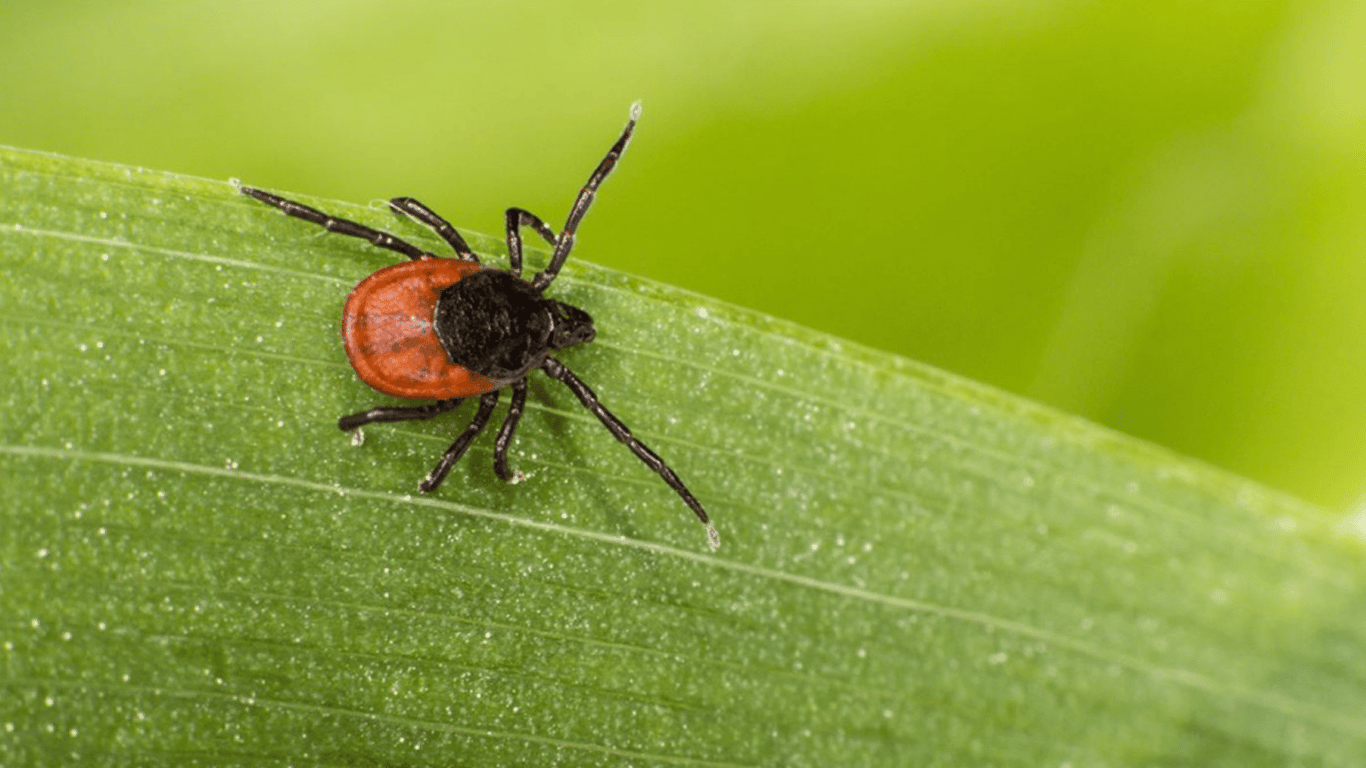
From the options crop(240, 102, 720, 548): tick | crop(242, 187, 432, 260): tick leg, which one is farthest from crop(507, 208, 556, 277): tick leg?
crop(242, 187, 432, 260): tick leg

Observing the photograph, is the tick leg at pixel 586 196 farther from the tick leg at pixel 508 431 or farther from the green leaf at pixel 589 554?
the tick leg at pixel 508 431

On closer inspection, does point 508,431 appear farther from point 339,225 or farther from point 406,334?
point 339,225

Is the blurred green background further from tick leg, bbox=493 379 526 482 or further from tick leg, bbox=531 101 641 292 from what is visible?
tick leg, bbox=493 379 526 482

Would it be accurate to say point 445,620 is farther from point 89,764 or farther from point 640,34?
point 640,34

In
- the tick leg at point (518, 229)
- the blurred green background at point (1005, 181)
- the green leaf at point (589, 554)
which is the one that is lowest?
the green leaf at point (589, 554)

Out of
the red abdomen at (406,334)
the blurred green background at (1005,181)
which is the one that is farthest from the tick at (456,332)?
the blurred green background at (1005,181)
